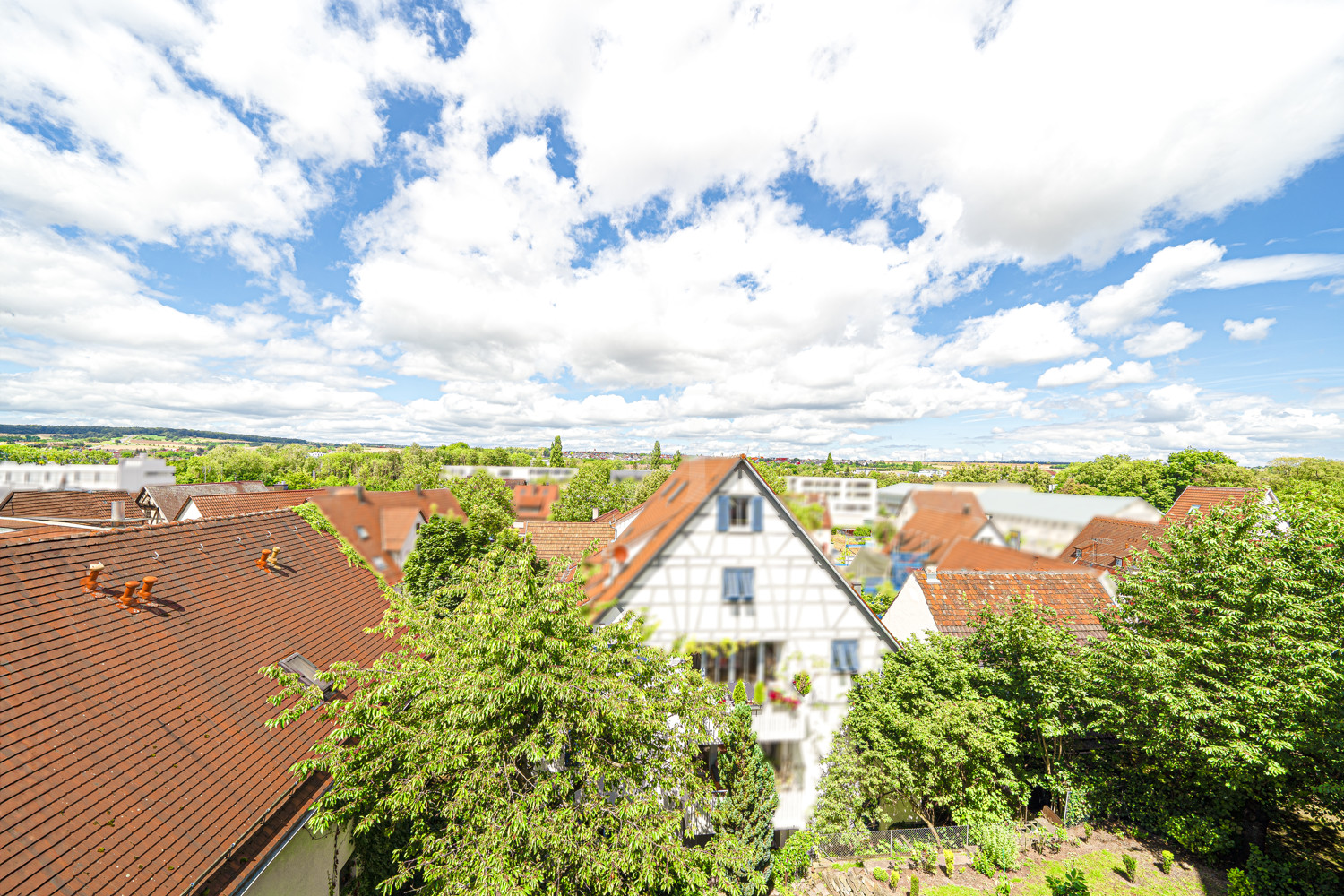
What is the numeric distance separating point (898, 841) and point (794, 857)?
343cm

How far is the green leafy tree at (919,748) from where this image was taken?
13.2m

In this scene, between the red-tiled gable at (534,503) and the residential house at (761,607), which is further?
the red-tiled gable at (534,503)

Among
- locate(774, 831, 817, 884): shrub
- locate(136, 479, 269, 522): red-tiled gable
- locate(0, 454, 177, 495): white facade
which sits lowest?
locate(774, 831, 817, 884): shrub

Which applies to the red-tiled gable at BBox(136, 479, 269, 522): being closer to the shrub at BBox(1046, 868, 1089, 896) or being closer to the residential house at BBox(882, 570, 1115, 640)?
the residential house at BBox(882, 570, 1115, 640)

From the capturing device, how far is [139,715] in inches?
329

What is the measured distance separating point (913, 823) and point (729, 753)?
8383mm

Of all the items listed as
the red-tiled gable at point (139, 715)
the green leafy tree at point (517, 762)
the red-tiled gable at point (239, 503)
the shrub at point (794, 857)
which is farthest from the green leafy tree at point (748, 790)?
the red-tiled gable at point (239, 503)

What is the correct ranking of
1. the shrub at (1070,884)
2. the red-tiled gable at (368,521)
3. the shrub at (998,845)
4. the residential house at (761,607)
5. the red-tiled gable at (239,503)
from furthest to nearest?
the red-tiled gable at (239,503) → the red-tiled gable at (368,521) → the residential house at (761,607) → the shrub at (998,845) → the shrub at (1070,884)

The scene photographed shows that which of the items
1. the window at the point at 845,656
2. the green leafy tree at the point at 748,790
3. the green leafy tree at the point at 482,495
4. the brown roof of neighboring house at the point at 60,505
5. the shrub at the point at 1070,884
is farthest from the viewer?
the green leafy tree at the point at 482,495

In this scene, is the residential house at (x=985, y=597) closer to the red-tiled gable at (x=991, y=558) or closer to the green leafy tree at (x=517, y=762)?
the red-tiled gable at (x=991, y=558)

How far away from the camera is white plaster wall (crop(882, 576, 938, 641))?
60.6 ft

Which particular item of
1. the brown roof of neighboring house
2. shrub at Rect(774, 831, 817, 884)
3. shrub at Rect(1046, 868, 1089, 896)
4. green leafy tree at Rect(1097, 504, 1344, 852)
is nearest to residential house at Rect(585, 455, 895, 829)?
shrub at Rect(774, 831, 817, 884)

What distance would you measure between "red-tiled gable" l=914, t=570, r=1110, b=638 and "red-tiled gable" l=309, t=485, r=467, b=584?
21.7m

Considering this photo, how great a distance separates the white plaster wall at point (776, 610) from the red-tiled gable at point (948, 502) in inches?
306
